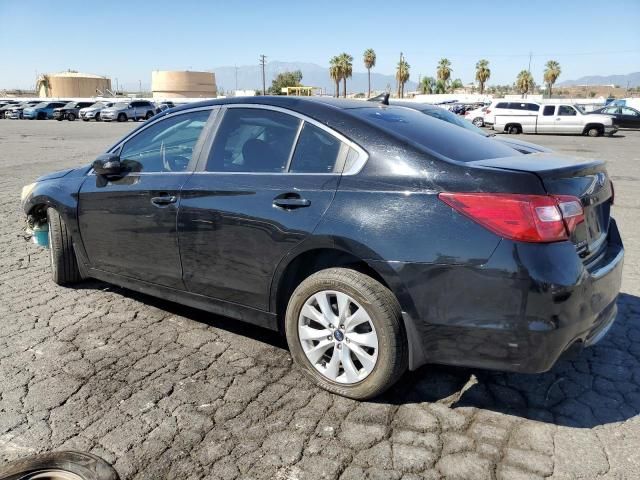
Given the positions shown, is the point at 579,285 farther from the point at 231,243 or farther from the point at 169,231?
the point at 169,231

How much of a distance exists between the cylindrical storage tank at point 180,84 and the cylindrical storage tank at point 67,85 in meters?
11.5

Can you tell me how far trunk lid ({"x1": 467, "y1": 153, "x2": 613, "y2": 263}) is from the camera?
9.01 ft

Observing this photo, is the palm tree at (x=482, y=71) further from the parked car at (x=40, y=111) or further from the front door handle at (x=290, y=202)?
the front door handle at (x=290, y=202)

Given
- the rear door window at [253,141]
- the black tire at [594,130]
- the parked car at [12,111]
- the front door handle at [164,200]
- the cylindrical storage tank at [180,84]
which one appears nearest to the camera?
the rear door window at [253,141]

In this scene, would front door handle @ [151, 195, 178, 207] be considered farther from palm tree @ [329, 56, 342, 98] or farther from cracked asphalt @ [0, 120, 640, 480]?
palm tree @ [329, 56, 342, 98]

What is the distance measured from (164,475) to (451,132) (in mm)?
2554

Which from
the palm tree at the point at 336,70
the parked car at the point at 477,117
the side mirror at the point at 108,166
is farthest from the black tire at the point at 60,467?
the palm tree at the point at 336,70

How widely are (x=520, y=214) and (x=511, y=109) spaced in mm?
28043

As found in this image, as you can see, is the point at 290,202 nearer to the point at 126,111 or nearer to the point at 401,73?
the point at 126,111

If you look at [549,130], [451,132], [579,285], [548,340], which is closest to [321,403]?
[548,340]

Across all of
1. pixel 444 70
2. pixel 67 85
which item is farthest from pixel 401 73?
pixel 67 85

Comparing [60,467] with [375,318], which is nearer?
[60,467]

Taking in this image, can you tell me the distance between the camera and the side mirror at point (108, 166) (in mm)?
4098

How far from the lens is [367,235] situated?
2.86m
